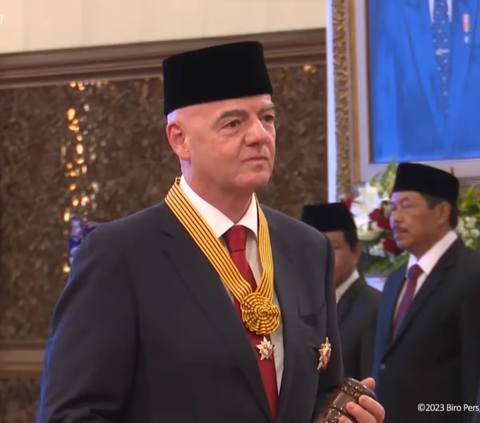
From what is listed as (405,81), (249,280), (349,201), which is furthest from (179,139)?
(405,81)

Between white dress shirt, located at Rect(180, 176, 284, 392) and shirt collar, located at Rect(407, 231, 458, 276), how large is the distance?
1585 mm

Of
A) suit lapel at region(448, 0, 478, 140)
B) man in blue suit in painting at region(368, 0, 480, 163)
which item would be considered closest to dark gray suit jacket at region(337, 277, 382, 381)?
man in blue suit in painting at region(368, 0, 480, 163)

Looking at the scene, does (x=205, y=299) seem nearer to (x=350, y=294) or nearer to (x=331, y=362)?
(x=331, y=362)

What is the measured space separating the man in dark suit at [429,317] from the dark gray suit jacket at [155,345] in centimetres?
145

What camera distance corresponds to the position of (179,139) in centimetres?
161

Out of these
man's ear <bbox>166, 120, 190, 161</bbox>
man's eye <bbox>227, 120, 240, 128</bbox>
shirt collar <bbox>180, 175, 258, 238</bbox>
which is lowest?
shirt collar <bbox>180, 175, 258, 238</bbox>

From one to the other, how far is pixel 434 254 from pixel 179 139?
1.73 metres

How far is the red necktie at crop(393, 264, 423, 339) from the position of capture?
302cm

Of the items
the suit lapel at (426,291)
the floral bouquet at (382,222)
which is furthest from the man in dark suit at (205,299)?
the floral bouquet at (382,222)

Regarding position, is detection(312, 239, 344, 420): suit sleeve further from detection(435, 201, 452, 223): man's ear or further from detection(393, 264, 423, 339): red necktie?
detection(435, 201, 452, 223): man's ear

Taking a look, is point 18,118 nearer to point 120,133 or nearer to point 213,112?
point 120,133

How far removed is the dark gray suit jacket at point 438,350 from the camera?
2.81 m

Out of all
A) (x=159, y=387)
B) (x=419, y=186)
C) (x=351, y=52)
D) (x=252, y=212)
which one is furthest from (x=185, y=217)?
(x=351, y=52)

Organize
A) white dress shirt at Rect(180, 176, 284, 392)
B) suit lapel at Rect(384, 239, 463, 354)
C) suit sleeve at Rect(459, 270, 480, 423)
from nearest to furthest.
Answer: white dress shirt at Rect(180, 176, 284, 392) < suit sleeve at Rect(459, 270, 480, 423) < suit lapel at Rect(384, 239, 463, 354)
